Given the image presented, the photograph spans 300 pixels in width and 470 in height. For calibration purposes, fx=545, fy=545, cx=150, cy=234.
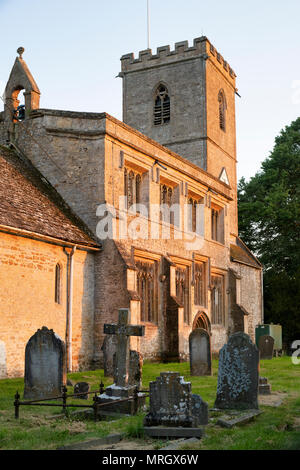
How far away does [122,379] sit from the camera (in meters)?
9.28

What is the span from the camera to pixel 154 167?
862 inches

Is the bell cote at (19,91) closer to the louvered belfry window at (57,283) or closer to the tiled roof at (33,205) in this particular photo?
the tiled roof at (33,205)

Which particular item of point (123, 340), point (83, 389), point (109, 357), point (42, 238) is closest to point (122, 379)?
point (123, 340)

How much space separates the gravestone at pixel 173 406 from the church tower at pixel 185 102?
2521 centimetres

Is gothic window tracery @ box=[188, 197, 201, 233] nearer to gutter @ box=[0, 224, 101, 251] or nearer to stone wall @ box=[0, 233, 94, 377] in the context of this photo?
gutter @ box=[0, 224, 101, 251]

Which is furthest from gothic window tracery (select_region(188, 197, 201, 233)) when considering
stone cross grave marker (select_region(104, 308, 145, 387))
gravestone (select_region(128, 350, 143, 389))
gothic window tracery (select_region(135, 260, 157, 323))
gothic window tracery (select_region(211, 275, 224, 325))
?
stone cross grave marker (select_region(104, 308, 145, 387))

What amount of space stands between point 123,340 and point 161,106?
26.9 meters

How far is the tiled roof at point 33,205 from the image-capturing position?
15.6 meters

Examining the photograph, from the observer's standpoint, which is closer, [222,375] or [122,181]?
[222,375]

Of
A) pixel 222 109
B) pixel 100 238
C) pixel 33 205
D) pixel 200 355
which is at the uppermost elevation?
pixel 222 109

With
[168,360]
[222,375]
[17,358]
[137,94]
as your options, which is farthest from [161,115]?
[222,375]

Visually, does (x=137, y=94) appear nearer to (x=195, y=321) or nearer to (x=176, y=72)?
(x=176, y=72)

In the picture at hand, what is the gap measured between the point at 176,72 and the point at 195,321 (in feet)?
57.3

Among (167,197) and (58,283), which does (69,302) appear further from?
(167,197)
